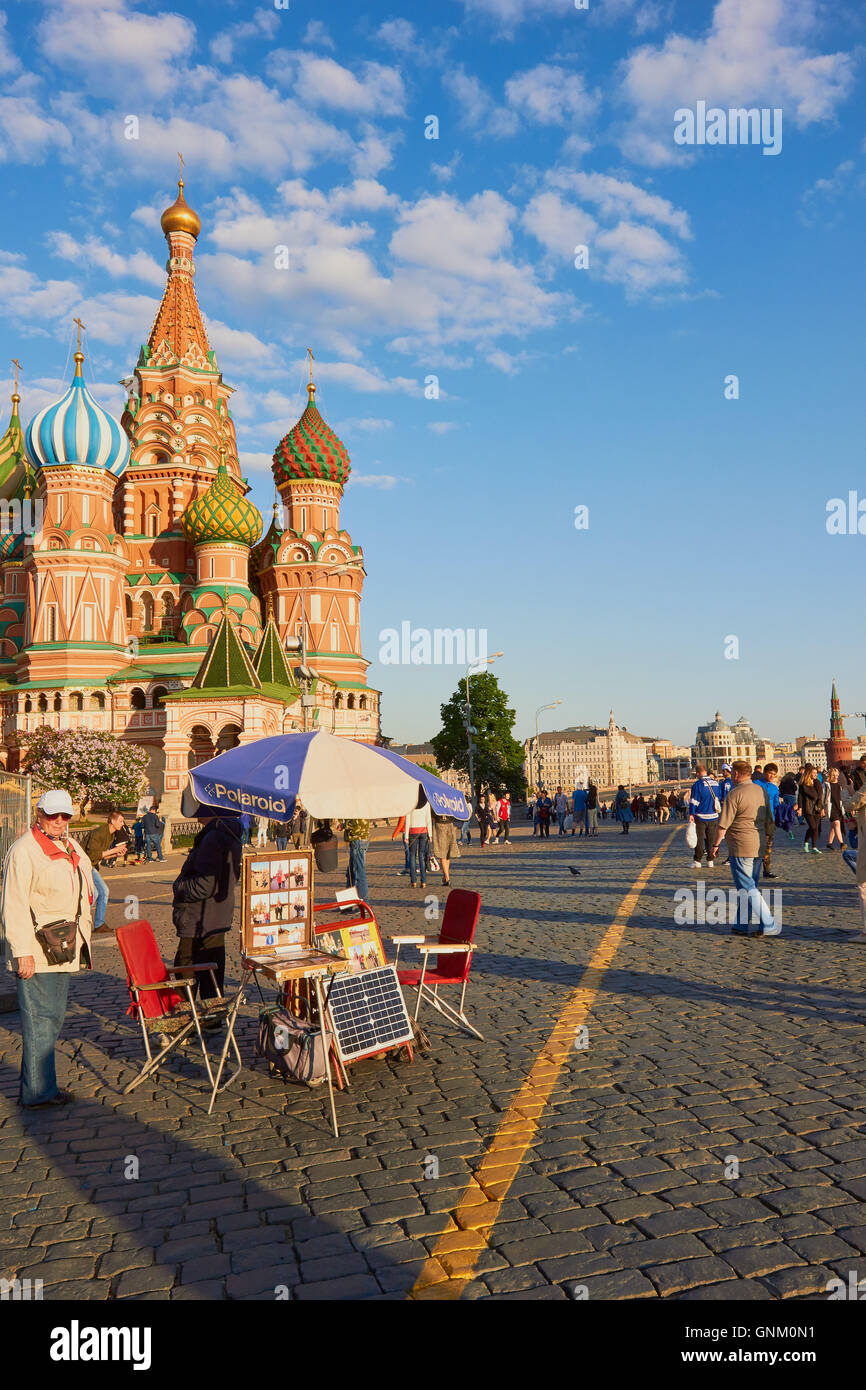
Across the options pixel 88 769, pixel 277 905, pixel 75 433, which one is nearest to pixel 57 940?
pixel 277 905

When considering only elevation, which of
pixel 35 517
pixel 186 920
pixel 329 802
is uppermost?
pixel 35 517

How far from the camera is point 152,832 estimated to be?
2539 cm

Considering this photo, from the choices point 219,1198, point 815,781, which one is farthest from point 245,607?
point 219,1198

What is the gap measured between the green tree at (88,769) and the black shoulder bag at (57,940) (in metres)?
35.9

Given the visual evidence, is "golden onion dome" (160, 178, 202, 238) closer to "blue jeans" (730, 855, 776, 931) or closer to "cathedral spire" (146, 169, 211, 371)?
"cathedral spire" (146, 169, 211, 371)

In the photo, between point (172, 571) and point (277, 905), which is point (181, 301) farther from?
point (277, 905)

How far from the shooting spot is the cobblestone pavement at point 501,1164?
11.6 feet

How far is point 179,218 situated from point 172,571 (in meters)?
24.5

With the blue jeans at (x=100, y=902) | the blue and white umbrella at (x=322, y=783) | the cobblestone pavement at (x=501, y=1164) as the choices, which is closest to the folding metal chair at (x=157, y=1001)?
the cobblestone pavement at (x=501, y=1164)

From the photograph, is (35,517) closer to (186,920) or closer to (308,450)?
(308,450)

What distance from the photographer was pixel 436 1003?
6938 millimetres

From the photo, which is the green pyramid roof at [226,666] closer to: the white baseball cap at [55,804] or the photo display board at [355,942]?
the photo display board at [355,942]

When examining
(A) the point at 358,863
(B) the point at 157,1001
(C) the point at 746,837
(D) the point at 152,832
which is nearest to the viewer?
(B) the point at 157,1001
